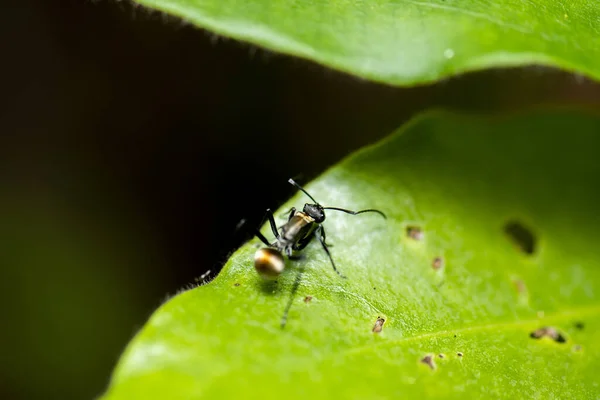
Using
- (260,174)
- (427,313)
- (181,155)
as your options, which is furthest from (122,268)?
(427,313)

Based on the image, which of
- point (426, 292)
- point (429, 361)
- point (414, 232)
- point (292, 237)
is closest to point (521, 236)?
point (414, 232)

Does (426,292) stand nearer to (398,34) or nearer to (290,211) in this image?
(290,211)

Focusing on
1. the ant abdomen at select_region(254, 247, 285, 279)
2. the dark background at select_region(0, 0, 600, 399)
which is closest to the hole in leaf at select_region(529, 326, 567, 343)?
the ant abdomen at select_region(254, 247, 285, 279)

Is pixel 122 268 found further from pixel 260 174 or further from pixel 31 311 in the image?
pixel 260 174

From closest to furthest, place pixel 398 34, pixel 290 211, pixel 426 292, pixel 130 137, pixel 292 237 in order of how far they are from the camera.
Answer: pixel 398 34
pixel 426 292
pixel 290 211
pixel 292 237
pixel 130 137

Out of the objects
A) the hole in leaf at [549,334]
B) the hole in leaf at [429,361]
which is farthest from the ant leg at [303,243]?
the hole in leaf at [549,334]

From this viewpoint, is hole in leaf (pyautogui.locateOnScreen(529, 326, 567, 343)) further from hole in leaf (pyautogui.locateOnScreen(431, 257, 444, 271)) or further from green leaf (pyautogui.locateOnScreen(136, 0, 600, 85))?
green leaf (pyautogui.locateOnScreen(136, 0, 600, 85))
